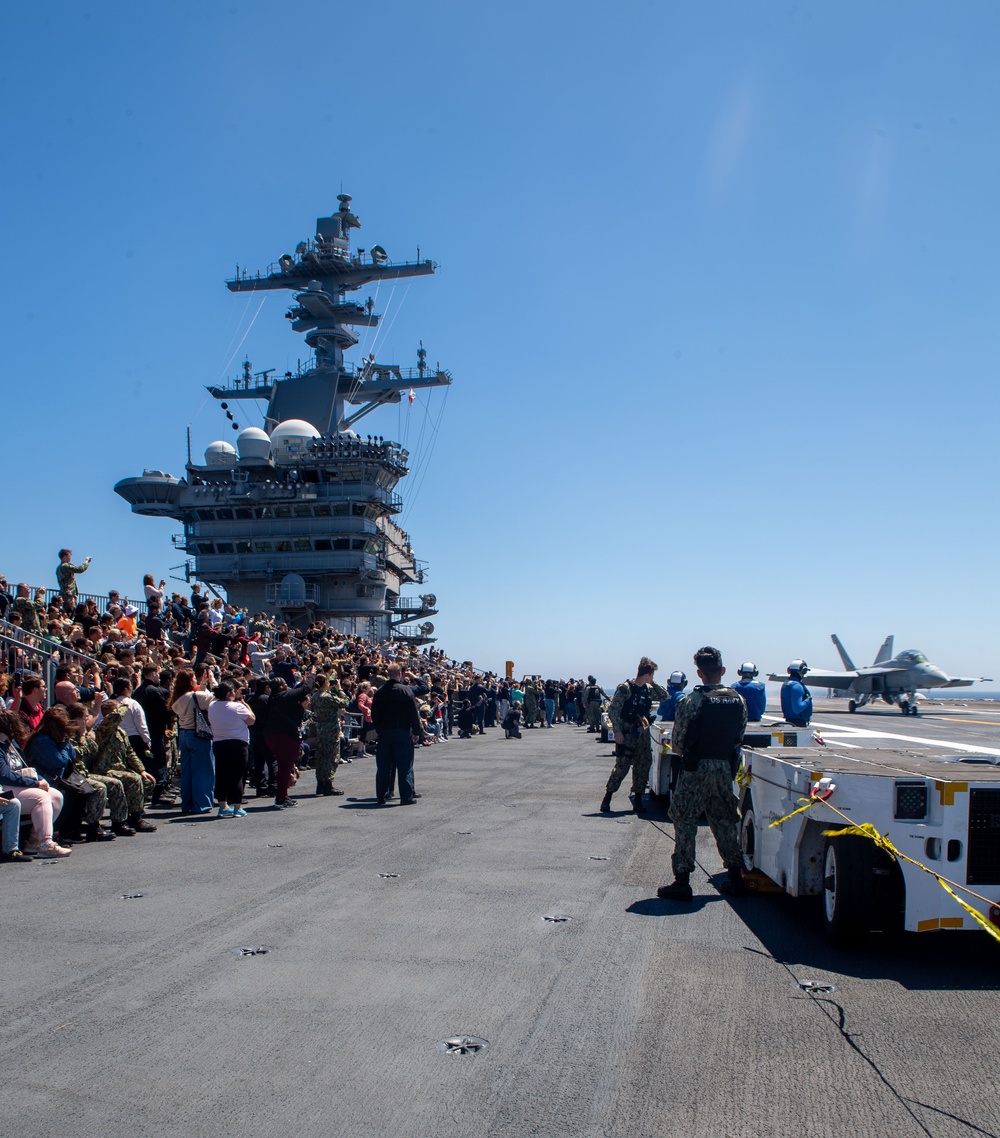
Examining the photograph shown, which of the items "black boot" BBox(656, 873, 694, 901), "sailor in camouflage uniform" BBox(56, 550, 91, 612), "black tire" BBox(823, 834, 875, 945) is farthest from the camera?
"sailor in camouflage uniform" BBox(56, 550, 91, 612)

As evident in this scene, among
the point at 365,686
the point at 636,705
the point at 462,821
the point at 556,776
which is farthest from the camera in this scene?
the point at 365,686

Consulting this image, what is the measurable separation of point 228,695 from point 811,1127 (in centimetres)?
915

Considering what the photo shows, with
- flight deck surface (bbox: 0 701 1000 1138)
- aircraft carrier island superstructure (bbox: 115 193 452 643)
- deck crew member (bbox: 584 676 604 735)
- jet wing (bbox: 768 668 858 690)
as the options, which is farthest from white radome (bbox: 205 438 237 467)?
flight deck surface (bbox: 0 701 1000 1138)

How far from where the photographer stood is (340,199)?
53844 mm

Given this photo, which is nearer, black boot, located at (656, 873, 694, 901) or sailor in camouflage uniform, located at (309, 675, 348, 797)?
black boot, located at (656, 873, 694, 901)

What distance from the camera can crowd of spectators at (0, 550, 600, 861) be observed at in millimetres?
9125

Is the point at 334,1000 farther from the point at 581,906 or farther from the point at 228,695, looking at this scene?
the point at 228,695

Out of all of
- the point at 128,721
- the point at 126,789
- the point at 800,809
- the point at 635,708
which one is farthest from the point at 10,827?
the point at 635,708

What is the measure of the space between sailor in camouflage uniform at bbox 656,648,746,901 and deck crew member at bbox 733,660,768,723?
3545 millimetres

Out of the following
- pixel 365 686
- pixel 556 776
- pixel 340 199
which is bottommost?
pixel 556 776

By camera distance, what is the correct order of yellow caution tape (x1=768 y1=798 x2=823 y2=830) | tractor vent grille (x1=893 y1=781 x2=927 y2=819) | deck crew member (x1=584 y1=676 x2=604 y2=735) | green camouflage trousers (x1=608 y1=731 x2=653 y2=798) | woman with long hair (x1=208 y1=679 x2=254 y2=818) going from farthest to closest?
1. deck crew member (x1=584 y1=676 x2=604 y2=735)
2. green camouflage trousers (x1=608 y1=731 x2=653 y2=798)
3. woman with long hair (x1=208 y1=679 x2=254 y2=818)
4. yellow caution tape (x1=768 y1=798 x2=823 y2=830)
5. tractor vent grille (x1=893 y1=781 x2=927 y2=819)

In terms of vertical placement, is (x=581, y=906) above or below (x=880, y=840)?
below

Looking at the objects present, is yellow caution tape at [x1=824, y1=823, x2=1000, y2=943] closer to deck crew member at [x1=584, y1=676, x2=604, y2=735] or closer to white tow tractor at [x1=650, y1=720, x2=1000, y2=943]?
white tow tractor at [x1=650, y1=720, x2=1000, y2=943]

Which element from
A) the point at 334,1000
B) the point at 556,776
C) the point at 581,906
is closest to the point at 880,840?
the point at 581,906
